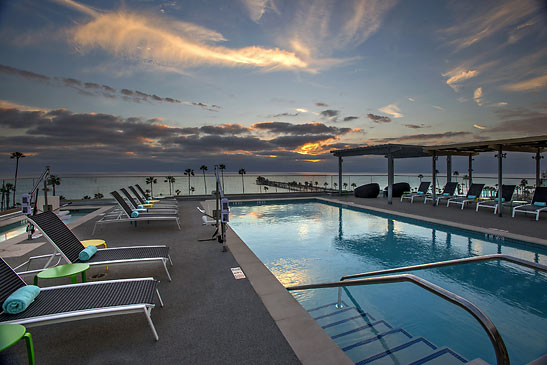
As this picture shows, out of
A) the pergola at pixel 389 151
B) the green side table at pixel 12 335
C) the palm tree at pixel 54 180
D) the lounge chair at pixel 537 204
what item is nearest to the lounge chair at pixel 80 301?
the green side table at pixel 12 335

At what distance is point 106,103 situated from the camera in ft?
37.3

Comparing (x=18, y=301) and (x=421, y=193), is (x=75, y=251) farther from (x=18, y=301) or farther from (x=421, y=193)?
(x=421, y=193)

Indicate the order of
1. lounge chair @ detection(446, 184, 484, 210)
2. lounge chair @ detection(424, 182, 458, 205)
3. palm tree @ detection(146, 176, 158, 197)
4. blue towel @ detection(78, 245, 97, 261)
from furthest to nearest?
1. palm tree @ detection(146, 176, 158, 197)
2. lounge chair @ detection(424, 182, 458, 205)
3. lounge chair @ detection(446, 184, 484, 210)
4. blue towel @ detection(78, 245, 97, 261)

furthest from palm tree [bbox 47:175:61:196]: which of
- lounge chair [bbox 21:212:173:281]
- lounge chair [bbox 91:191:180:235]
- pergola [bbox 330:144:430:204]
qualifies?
pergola [bbox 330:144:430:204]

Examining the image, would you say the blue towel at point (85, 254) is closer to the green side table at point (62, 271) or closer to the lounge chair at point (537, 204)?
the green side table at point (62, 271)

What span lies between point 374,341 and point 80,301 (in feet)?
9.80

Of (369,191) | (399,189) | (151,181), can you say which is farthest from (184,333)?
(151,181)

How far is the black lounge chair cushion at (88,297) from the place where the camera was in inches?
80.4

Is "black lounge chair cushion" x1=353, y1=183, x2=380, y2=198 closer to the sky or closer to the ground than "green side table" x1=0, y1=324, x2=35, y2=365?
closer to the ground

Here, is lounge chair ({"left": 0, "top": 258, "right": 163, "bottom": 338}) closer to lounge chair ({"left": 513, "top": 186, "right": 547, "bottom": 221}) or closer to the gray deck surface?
the gray deck surface

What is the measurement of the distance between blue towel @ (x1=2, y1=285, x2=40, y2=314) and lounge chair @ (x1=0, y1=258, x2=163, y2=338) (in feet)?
0.12

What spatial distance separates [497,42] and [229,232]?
34.0 feet

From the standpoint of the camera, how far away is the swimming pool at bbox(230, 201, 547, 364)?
2.86 metres

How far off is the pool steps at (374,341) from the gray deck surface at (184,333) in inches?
39.3
